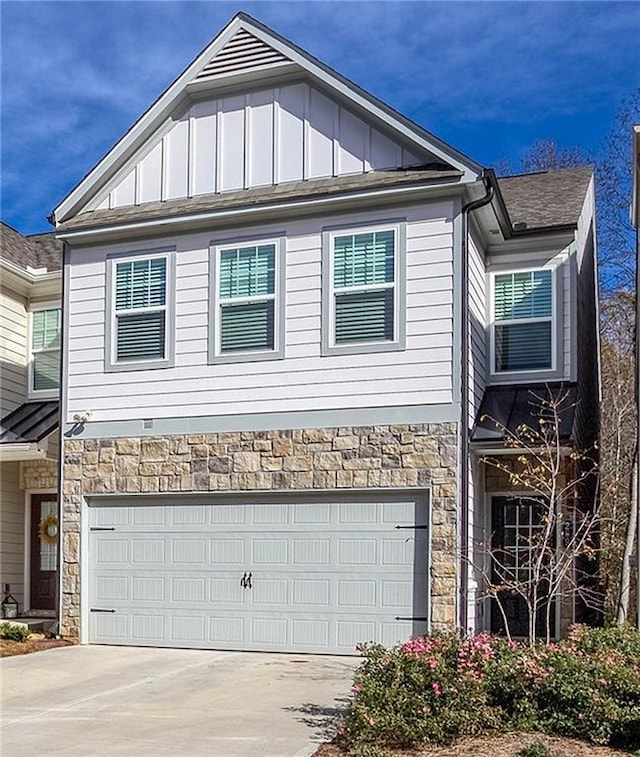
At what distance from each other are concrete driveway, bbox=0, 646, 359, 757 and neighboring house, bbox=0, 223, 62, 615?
420 cm

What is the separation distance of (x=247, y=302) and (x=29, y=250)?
681cm

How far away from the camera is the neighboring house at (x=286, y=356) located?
37.7 ft

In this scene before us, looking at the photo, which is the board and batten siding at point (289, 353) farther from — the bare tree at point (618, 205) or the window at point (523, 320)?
the bare tree at point (618, 205)

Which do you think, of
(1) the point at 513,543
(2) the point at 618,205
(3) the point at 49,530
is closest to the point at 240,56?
(1) the point at 513,543

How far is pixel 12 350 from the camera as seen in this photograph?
16.2 metres

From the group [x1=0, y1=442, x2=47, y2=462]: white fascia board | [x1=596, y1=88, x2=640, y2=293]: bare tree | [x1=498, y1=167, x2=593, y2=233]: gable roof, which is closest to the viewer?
[x1=498, y1=167, x2=593, y2=233]: gable roof

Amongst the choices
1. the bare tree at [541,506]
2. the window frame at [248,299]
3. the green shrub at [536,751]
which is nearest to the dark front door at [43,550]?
the window frame at [248,299]

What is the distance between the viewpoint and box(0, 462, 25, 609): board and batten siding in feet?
51.9

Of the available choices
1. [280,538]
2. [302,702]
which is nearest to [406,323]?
[280,538]

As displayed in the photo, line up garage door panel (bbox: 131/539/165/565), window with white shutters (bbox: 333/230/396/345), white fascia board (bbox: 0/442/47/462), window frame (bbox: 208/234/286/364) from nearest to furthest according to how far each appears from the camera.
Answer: window with white shutters (bbox: 333/230/396/345), window frame (bbox: 208/234/286/364), garage door panel (bbox: 131/539/165/565), white fascia board (bbox: 0/442/47/462)

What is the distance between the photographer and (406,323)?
11586 mm

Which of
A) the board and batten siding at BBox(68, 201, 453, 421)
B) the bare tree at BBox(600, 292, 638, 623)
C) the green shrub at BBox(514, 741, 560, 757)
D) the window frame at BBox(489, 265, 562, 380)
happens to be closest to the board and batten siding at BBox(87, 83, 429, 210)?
the board and batten siding at BBox(68, 201, 453, 421)

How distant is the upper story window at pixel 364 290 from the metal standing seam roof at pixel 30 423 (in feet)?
17.1

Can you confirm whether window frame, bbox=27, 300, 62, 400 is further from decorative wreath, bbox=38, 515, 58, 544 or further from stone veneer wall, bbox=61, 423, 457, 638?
stone veneer wall, bbox=61, 423, 457, 638
